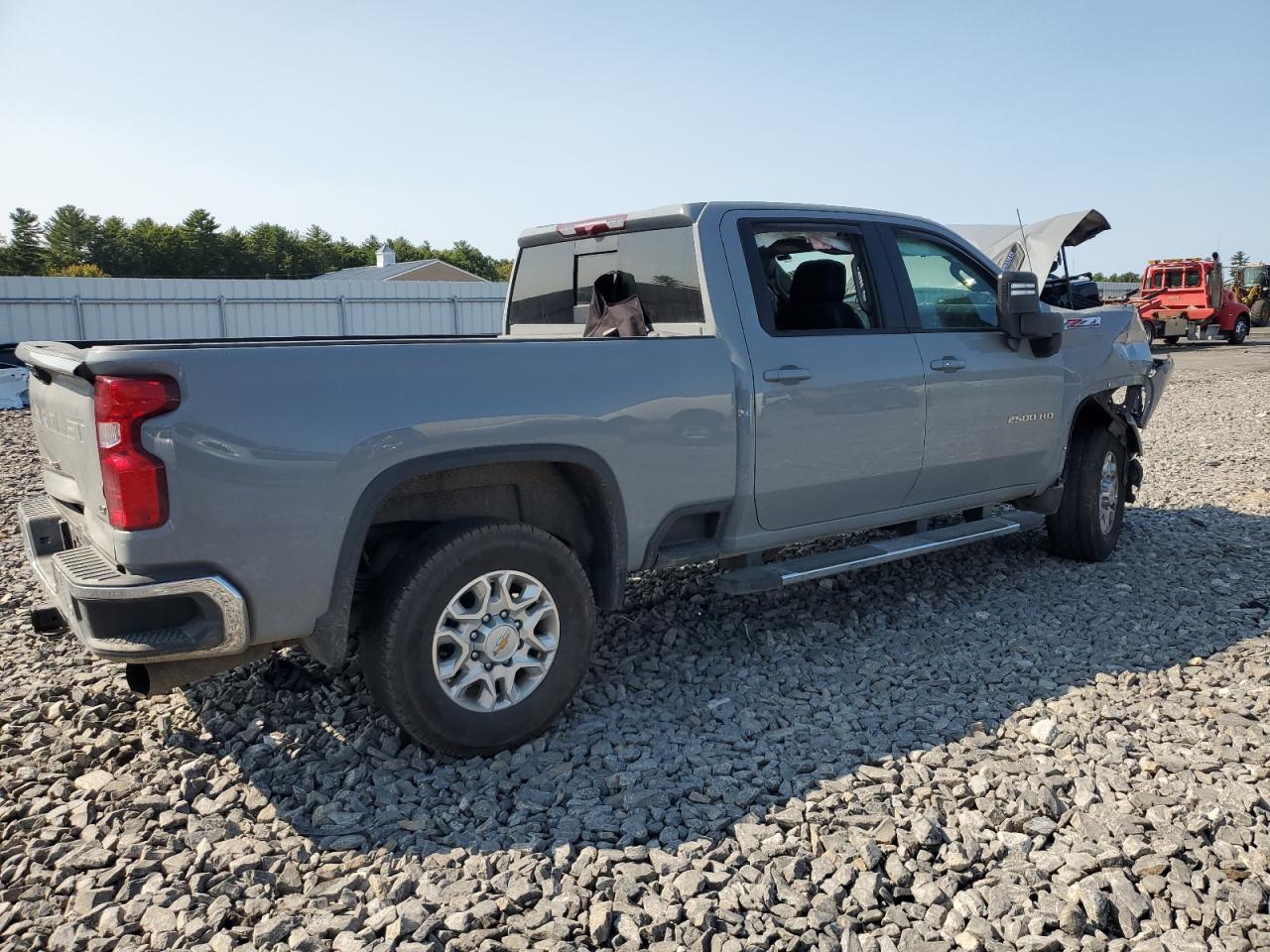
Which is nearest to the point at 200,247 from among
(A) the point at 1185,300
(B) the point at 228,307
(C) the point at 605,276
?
(B) the point at 228,307

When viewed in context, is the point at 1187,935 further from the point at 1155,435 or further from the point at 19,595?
the point at 1155,435

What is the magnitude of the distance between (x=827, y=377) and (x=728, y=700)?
4.85 ft

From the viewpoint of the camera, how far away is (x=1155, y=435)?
484 inches

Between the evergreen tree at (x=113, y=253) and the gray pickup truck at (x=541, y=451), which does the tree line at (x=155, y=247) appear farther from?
the gray pickup truck at (x=541, y=451)

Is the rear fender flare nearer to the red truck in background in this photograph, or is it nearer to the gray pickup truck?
the gray pickup truck

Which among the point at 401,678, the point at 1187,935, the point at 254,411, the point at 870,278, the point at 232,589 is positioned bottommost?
the point at 1187,935

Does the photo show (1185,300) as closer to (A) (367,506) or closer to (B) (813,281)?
(B) (813,281)

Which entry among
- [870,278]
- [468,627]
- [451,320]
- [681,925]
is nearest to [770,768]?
[681,925]

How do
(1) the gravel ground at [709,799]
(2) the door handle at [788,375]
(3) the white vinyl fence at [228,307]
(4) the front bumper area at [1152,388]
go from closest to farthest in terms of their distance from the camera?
1. (1) the gravel ground at [709,799]
2. (2) the door handle at [788,375]
3. (4) the front bumper area at [1152,388]
4. (3) the white vinyl fence at [228,307]

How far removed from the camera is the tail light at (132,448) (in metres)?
2.88

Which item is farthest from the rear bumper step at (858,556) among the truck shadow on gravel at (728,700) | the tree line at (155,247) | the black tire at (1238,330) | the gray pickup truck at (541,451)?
the tree line at (155,247)

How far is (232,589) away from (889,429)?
9.86 feet

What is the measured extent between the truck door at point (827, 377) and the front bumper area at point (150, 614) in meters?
2.17

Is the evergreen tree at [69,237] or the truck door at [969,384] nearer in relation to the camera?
the truck door at [969,384]
